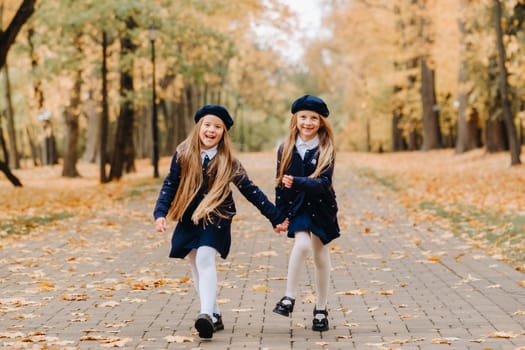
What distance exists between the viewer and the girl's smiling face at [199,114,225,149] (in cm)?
679

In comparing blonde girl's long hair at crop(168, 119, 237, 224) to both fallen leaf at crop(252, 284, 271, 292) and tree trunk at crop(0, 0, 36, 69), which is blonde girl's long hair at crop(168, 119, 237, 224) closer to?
fallen leaf at crop(252, 284, 271, 292)

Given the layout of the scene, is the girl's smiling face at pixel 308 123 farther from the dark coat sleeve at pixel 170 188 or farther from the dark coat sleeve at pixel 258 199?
the dark coat sleeve at pixel 170 188

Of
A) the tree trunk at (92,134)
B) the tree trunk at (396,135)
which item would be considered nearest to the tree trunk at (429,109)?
the tree trunk at (396,135)

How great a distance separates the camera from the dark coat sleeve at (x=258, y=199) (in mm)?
6719

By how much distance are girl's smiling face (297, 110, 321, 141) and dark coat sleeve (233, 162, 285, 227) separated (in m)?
0.56

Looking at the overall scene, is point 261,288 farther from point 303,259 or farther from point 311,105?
point 311,105

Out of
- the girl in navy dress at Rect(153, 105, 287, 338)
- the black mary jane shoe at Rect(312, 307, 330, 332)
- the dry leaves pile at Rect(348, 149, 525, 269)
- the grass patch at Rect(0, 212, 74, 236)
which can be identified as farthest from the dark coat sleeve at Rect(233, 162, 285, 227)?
the grass patch at Rect(0, 212, 74, 236)

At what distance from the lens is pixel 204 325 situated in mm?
6328

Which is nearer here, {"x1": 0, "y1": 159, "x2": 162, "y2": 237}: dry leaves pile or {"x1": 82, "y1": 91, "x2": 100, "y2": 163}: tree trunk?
{"x1": 0, "y1": 159, "x2": 162, "y2": 237}: dry leaves pile

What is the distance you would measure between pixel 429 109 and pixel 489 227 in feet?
110

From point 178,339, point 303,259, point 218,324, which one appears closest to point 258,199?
point 303,259

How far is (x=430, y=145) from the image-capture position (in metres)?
47.6

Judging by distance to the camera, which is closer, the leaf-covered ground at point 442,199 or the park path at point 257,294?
the park path at point 257,294

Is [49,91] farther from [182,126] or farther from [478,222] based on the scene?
[478,222]
